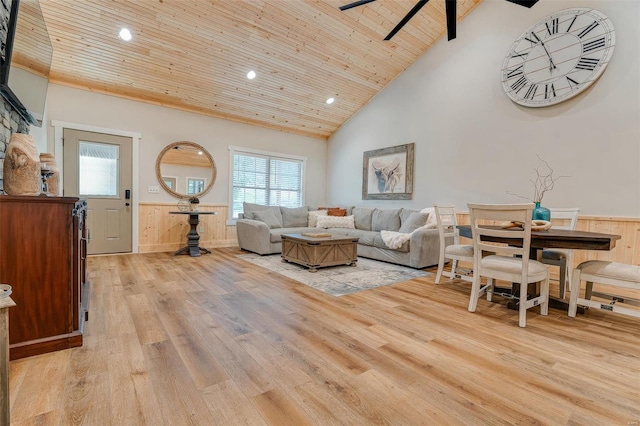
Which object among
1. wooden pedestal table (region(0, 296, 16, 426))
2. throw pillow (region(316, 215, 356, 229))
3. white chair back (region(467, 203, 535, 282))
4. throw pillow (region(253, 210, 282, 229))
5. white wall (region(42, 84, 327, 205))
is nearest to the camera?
wooden pedestal table (region(0, 296, 16, 426))

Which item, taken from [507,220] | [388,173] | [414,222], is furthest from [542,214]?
[388,173]

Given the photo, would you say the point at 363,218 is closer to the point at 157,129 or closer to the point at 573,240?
the point at 573,240

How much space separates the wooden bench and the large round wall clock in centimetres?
252

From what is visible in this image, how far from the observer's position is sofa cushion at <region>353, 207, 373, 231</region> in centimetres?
583

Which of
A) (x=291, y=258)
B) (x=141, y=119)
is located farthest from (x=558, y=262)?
(x=141, y=119)

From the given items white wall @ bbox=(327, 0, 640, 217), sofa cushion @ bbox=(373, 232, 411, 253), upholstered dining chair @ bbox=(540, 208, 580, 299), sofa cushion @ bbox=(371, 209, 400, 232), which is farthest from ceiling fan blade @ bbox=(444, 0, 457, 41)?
sofa cushion @ bbox=(371, 209, 400, 232)

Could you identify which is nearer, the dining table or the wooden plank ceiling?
the dining table

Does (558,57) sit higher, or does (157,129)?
(558,57)

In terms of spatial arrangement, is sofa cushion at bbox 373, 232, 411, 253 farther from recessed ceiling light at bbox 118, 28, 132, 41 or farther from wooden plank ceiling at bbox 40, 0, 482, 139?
recessed ceiling light at bbox 118, 28, 132, 41

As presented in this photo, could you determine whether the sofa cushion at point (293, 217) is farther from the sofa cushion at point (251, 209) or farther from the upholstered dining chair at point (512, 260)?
the upholstered dining chair at point (512, 260)

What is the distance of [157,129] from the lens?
5195 millimetres

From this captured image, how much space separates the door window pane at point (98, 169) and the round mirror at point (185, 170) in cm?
65

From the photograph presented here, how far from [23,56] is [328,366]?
3.07 m

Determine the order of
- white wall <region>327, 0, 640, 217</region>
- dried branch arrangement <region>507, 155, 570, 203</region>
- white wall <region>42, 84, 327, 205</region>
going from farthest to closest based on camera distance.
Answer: white wall <region>42, 84, 327, 205</region>, dried branch arrangement <region>507, 155, 570, 203</region>, white wall <region>327, 0, 640, 217</region>
